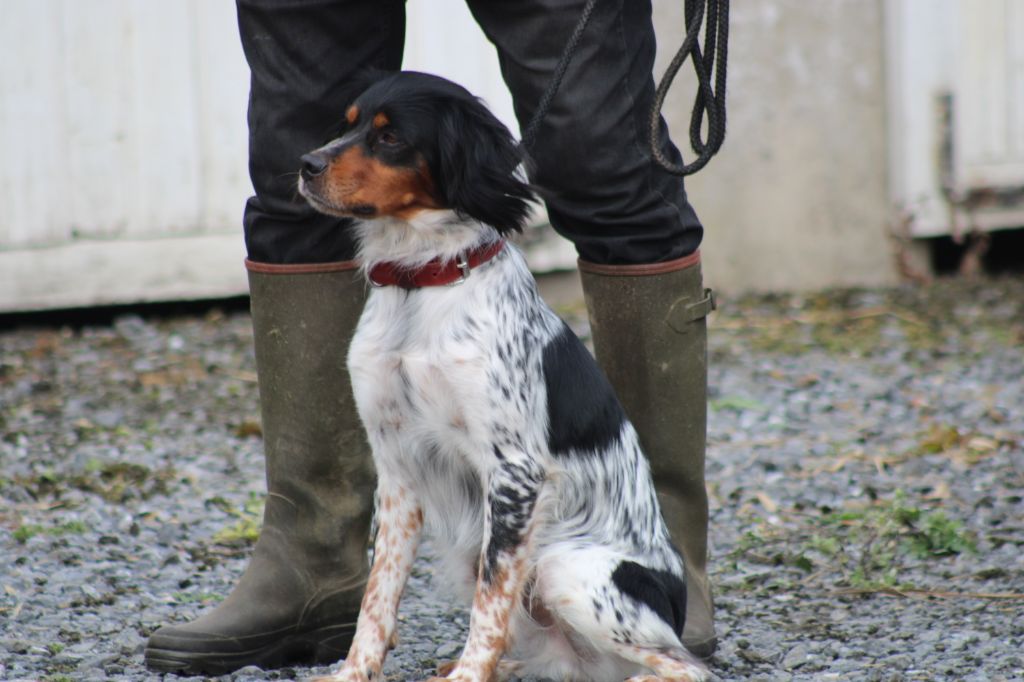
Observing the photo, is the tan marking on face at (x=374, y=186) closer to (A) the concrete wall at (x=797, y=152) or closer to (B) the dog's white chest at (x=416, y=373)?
(B) the dog's white chest at (x=416, y=373)

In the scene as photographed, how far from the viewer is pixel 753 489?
13.6 ft

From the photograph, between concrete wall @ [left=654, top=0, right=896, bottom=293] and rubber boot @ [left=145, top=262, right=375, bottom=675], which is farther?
concrete wall @ [left=654, top=0, right=896, bottom=293]

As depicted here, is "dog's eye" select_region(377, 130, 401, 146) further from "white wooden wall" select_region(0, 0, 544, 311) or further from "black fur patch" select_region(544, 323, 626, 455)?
"white wooden wall" select_region(0, 0, 544, 311)

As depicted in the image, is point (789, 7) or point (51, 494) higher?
point (789, 7)

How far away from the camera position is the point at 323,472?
9.40ft

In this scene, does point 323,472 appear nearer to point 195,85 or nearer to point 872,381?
point 872,381

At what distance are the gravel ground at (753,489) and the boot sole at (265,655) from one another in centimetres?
3

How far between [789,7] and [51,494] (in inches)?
166

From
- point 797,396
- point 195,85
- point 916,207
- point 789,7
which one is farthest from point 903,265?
point 195,85

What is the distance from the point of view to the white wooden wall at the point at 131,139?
6090 mm

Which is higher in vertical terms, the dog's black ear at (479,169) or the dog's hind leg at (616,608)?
the dog's black ear at (479,169)

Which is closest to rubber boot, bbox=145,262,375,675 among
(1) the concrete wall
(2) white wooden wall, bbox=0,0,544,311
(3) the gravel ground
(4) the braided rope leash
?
(3) the gravel ground

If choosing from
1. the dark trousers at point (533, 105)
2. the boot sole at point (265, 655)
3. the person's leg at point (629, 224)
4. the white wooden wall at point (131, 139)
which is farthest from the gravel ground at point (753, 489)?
the dark trousers at point (533, 105)

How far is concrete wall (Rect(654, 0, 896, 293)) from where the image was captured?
671cm
